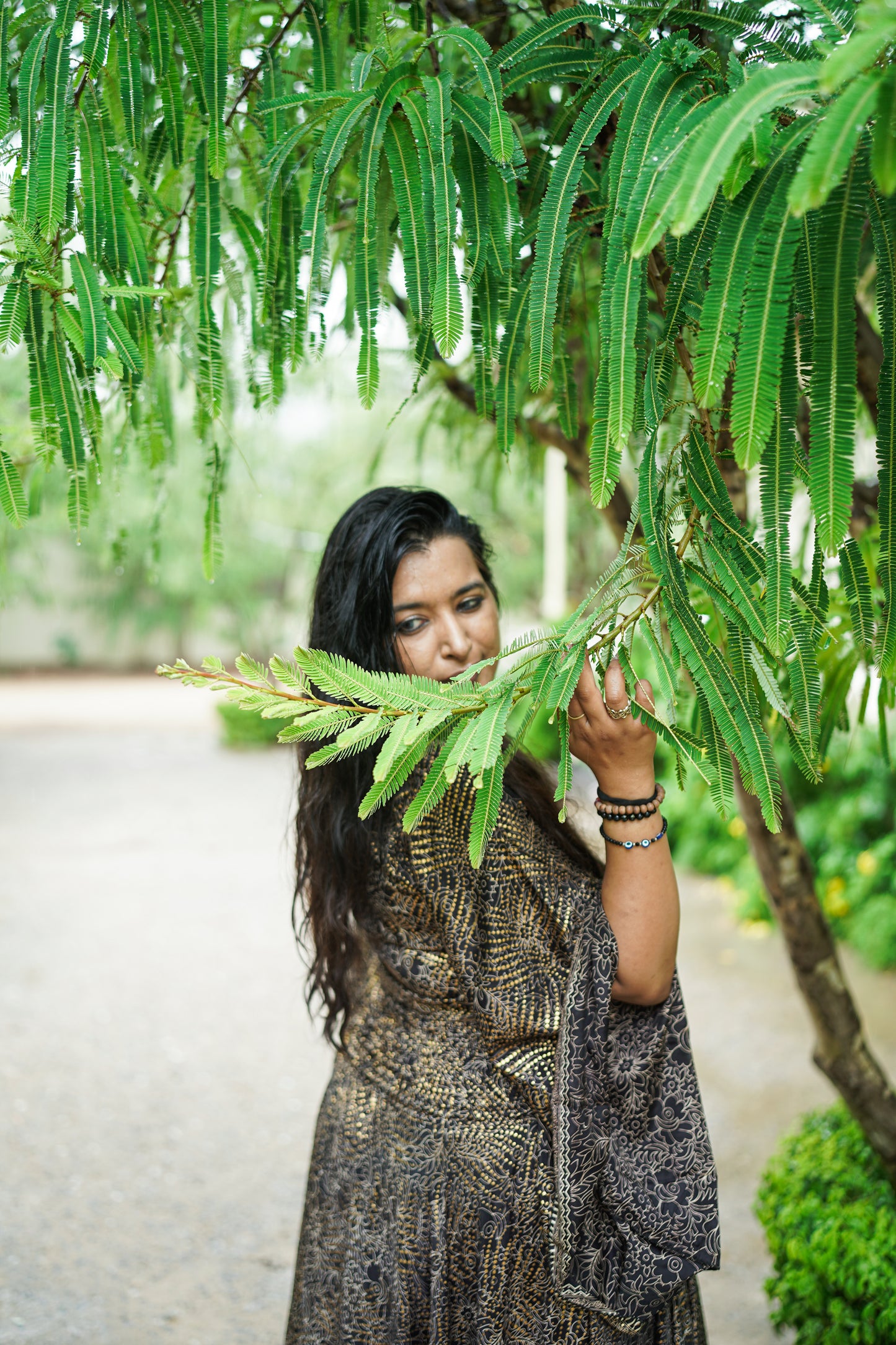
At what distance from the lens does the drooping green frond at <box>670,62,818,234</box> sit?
0.93 meters

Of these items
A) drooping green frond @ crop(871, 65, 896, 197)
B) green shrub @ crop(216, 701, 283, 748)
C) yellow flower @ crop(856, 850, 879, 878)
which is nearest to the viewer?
drooping green frond @ crop(871, 65, 896, 197)

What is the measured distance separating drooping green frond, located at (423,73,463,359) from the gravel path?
1147 millimetres

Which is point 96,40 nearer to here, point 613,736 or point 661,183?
point 661,183

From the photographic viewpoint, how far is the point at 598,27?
1.52 meters

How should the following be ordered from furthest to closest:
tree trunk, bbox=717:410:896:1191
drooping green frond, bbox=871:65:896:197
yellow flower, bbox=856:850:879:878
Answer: yellow flower, bbox=856:850:879:878 < tree trunk, bbox=717:410:896:1191 < drooping green frond, bbox=871:65:896:197

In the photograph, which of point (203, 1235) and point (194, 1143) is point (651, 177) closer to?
point (203, 1235)

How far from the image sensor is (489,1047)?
168cm

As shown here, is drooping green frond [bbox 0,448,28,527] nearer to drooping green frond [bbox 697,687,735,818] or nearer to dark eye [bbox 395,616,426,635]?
dark eye [bbox 395,616,426,635]

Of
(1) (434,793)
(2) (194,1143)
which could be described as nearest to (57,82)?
(1) (434,793)

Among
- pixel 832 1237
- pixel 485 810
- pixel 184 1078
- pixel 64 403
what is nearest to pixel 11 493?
pixel 64 403

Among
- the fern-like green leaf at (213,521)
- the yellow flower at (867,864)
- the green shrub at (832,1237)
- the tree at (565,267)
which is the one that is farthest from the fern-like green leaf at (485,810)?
the yellow flower at (867,864)

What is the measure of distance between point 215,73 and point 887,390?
1010 millimetres

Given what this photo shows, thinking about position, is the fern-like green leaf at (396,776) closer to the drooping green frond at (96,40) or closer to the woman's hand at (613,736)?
the woman's hand at (613,736)

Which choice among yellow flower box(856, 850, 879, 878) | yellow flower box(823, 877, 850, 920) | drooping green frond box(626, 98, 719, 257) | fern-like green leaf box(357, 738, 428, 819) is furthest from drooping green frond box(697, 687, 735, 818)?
yellow flower box(823, 877, 850, 920)
